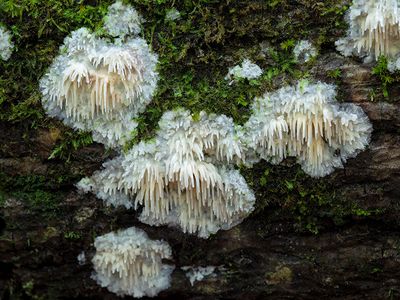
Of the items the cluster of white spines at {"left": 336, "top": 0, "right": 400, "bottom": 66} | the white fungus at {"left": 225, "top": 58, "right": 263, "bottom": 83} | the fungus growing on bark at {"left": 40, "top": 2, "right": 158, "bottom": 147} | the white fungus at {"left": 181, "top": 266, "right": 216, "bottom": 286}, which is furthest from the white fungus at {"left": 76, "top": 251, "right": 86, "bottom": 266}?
the cluster of white spines at {"left": 336, "top": 0, "right": 400, "bottom": 66}

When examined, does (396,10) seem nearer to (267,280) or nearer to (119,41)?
(119,41)

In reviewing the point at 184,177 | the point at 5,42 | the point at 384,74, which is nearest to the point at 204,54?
the point at 184,177

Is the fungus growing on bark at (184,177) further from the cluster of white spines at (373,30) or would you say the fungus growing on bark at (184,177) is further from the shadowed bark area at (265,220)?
the cluster of white spines at (373,30)

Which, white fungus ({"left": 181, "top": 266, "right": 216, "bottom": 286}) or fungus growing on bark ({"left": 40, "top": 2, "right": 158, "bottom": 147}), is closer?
fungus growing on bark ({"left": 40, "top": 2, "right": 158, "bottom": 147})

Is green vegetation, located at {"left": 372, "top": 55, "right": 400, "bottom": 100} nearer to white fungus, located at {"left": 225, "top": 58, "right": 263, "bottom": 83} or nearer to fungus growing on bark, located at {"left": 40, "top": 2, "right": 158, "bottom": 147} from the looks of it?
white fungus, located at {"left": 225, "top": 58, "right": 263, "bottom": 83}

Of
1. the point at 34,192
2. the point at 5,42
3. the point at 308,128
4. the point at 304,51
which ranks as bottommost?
the point at 34,192

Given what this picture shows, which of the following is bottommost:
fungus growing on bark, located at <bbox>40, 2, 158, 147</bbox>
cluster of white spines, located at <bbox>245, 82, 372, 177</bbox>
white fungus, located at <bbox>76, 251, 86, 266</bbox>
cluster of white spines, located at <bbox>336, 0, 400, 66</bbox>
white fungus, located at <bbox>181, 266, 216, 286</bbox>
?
white fungus, located at <bbox>181, 266, 216, 286</bbox>

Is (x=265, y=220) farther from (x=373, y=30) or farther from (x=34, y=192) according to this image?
(x=34, y=192)
